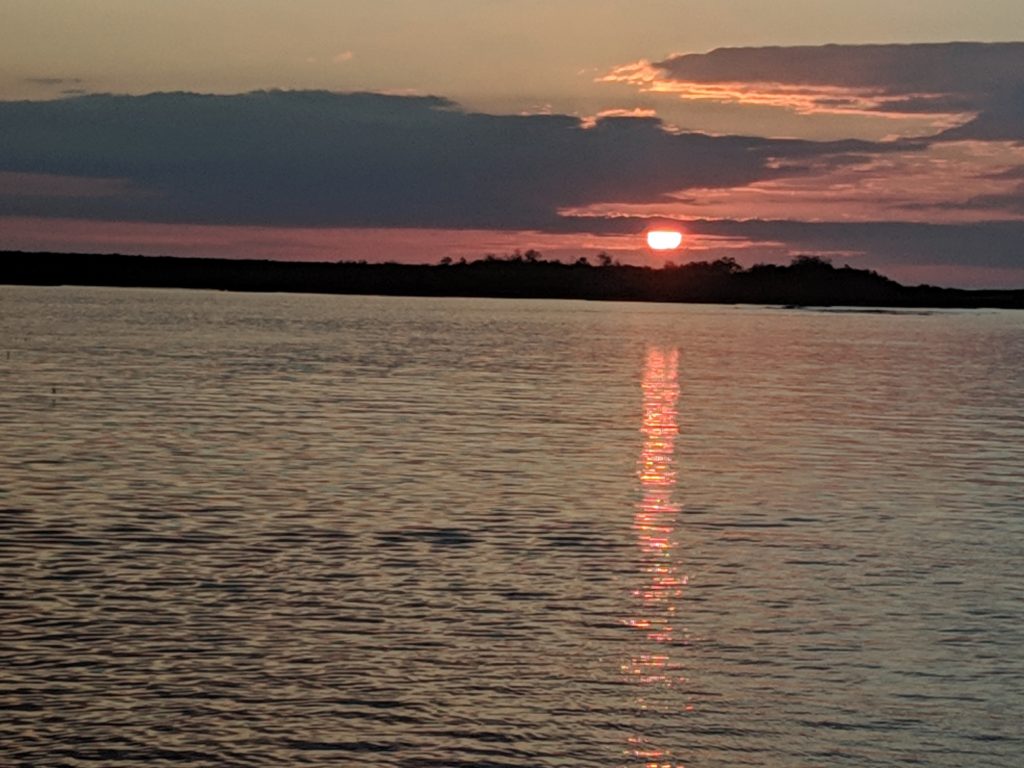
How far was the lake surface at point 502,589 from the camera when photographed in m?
13.9

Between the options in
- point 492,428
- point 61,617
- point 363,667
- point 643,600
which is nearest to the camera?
point 363,667

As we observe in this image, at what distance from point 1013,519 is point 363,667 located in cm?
1467

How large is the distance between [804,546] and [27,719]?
12803 millimetres

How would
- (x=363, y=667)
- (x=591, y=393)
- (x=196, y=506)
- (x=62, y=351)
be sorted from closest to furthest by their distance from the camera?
1. (x=363, y=667)
2. (x=196, y=506)
3. (x=591, y=393)
4. (x=62, y=351)

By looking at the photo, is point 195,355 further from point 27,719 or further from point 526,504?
point 27,719

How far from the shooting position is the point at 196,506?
1009 inches

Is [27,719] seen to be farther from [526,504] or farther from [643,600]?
[526,504]

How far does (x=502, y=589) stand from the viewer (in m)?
19.6

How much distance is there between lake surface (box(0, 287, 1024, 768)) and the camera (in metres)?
13.9

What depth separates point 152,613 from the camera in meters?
17.7

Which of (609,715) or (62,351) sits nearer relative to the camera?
(609,715)

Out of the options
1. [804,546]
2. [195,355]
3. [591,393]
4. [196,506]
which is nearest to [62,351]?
[195,355]

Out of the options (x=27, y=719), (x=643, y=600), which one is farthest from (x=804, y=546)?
(x=27, y=719)

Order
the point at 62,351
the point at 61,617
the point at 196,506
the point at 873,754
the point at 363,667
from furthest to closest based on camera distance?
the point at 62,351
the point at 196,506
the point at 61,617
the point at 363,667
the point at 873,754
